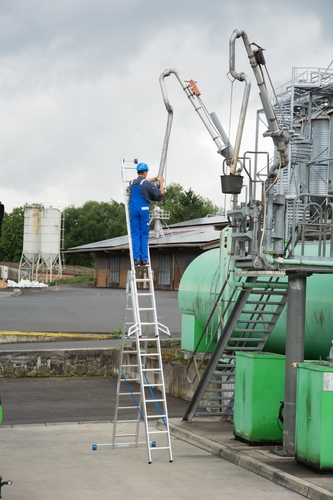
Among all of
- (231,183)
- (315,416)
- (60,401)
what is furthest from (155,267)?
(315,416)

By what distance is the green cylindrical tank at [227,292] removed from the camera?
12891 mm

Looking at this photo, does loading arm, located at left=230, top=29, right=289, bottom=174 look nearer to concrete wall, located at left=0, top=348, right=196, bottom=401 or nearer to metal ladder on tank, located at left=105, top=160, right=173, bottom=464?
metal ladder on tank, located at left=105, top=160, right=173, bottom=464

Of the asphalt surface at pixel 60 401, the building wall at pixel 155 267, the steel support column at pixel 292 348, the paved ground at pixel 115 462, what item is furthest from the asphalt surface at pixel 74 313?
the steel support column at pixel 292 348

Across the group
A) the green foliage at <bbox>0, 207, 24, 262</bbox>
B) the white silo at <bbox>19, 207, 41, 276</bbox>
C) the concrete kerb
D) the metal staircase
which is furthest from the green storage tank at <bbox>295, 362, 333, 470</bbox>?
the green foliage at <bbox>0, 207, 24, 262</bbox>

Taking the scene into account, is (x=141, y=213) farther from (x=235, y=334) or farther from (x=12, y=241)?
(x=12, y=241)

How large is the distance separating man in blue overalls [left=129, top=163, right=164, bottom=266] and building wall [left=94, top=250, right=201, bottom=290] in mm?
37808

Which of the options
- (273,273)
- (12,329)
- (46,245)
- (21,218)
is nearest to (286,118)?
(12,329)

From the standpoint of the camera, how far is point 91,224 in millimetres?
126812

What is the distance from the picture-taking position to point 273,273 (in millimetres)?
11156

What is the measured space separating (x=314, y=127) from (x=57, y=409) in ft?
83.5

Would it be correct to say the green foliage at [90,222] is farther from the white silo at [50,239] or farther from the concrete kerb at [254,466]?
the concrete kerb at [254,466]

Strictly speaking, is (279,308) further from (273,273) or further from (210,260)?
(210,260)

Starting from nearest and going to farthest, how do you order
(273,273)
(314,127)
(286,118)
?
(273,273)
(314,127)
(286,118)

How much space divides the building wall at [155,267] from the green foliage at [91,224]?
51.5 metres
